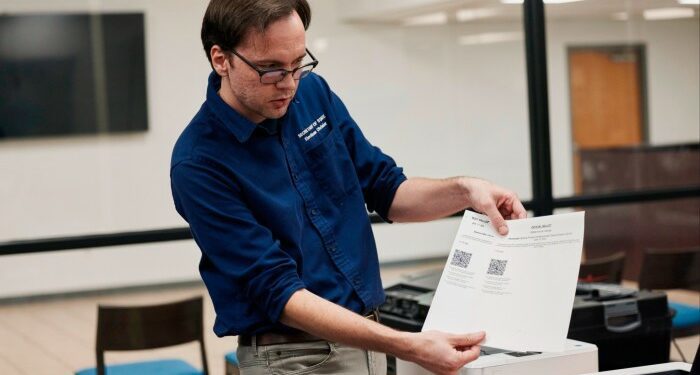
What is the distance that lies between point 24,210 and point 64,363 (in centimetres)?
58

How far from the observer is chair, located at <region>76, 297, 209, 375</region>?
10.4ft

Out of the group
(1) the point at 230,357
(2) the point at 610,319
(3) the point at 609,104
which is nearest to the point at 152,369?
(1) the point at 230,357

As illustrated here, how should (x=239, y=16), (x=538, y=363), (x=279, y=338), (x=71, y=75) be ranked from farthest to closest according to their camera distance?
(x=71, y=75)
(x=538, y=363)
(x=279, y=338)
(x=239, y=16)

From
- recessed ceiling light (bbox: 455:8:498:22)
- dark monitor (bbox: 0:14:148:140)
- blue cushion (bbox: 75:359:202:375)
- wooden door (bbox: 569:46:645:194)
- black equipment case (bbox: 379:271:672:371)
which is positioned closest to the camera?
black equipment case (bbox: 379:271:672:371)

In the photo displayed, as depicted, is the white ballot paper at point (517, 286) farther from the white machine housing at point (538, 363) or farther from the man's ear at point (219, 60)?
the man's ear at point (219, 60)

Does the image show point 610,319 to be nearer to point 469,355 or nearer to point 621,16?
point 469,355

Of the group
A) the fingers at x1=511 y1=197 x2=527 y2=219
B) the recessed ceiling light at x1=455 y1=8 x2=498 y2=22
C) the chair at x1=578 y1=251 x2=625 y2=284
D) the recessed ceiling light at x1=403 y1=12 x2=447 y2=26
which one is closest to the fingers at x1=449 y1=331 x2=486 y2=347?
the fingers at x1=511 y1=197 x2=527 y2=219

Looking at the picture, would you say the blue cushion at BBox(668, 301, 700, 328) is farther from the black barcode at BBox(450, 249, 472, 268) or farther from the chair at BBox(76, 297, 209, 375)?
the black barcode at BBox(450, 249, 472, 268)

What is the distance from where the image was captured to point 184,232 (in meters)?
3.79

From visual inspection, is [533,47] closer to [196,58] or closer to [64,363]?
[196,58]

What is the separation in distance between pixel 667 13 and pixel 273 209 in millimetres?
3311

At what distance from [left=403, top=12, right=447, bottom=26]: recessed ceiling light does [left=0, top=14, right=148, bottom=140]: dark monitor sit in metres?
1.11

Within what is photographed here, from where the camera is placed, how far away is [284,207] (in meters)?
1.89

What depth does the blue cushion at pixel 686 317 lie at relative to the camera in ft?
12.9
